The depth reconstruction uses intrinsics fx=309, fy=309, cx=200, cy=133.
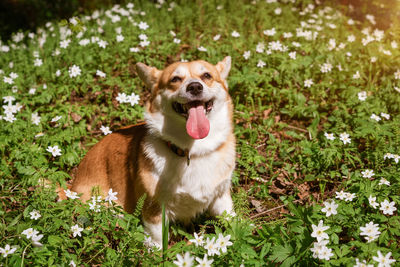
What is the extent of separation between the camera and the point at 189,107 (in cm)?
297

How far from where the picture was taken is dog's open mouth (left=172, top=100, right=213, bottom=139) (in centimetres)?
282

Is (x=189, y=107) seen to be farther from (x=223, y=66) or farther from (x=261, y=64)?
(x=261, y=64)

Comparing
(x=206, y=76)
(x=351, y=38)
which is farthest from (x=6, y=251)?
(x=351, y=38)

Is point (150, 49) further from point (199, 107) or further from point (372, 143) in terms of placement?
point (372, 143)

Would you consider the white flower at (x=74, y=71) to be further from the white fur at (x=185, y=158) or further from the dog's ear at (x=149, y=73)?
the white fur at (x=185, y=158)

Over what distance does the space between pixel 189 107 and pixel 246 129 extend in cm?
127

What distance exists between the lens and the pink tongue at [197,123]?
2811 millimetres

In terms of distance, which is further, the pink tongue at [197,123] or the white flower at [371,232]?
the pink tongue at [197,123]

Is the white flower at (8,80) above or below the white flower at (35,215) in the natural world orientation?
above

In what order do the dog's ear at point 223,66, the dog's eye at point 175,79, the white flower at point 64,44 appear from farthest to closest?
the white flower at point 64,44, the dog's ear at point 223,66, the dog's eye at point 175,79

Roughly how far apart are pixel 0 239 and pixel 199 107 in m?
1.90

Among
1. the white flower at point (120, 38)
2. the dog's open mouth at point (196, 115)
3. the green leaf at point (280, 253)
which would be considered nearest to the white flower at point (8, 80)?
the white flower at point (120, 38)

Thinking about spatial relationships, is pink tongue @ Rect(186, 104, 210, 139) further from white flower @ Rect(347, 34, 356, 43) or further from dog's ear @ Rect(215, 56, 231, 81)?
white flower @ Rect(347, 34, 356, 43)

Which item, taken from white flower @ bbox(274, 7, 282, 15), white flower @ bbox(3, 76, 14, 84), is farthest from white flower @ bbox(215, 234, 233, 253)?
white flower @ bbox(274, 7, 282, 15)
